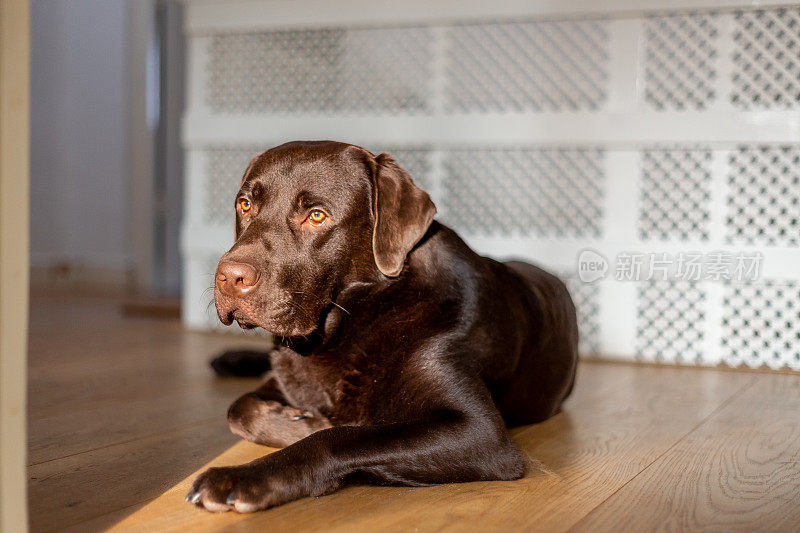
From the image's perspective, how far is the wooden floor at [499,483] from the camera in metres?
1.42

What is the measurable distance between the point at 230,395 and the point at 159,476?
0.92 meters

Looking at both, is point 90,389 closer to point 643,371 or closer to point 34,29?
point 643,371

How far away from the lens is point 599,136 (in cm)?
354

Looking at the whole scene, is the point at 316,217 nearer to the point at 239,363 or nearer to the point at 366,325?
the point at 366,325

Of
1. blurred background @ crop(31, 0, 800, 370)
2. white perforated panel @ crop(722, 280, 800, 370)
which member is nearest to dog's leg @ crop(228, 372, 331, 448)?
blurred background @ crop(31, 0, 800, 370)

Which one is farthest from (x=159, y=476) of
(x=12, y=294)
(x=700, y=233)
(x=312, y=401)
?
(x=700, y=233)

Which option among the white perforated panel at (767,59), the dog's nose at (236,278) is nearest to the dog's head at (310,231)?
the dog's nose at (236,278)

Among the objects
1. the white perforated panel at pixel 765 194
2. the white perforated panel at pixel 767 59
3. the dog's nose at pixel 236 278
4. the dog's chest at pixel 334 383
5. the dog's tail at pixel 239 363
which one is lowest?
the dog's tail at pixel 239 363

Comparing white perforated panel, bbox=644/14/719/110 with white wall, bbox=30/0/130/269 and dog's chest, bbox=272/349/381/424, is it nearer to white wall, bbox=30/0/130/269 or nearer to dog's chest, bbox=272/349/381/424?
dog's chest, bbox=272/349/381/424

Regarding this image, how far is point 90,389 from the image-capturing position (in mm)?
2611

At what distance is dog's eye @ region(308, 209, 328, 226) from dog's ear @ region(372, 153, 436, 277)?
0.42ft

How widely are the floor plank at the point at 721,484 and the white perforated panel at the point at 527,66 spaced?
1.74 m

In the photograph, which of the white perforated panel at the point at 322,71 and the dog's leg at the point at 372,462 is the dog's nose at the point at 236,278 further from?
the white perforated panel at the point at 322,71

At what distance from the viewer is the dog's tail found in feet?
9.41
